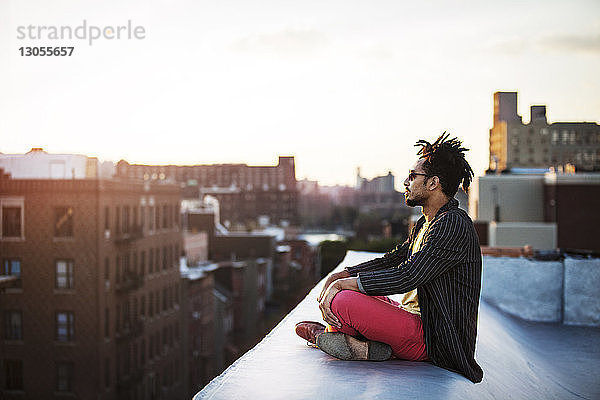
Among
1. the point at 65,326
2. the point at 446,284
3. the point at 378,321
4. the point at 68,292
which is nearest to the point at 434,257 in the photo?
the point at 446,284

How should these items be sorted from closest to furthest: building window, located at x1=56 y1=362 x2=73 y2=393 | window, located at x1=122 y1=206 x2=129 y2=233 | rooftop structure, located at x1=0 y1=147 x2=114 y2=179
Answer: building window, located at x1=56 y1=362 x2=73 y2=393
rooftop structure, located at x1=0 y1=147 x2=114 y2=179
window, located at x1=122 y1=206 x2=129 y2=233

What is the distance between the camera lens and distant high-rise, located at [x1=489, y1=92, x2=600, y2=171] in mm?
56931

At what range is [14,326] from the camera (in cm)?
2023

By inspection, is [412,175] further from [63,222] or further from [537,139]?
[537,139]

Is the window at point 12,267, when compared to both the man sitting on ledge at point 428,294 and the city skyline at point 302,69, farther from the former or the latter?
the man sitting on ledge at point 428,294

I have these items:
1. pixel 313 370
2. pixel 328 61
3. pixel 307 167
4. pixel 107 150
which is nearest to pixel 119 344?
pixel 107 150

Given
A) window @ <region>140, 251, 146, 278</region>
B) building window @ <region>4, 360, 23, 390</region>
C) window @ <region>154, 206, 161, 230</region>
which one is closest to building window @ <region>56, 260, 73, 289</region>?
building window @ <region>4, 360, 23, 390</region>

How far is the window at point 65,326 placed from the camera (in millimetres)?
19844

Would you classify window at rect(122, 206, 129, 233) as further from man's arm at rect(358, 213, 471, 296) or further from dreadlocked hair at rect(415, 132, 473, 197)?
man's arm at rect(358, 213, 471, 296)

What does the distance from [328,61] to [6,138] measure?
11687 mm

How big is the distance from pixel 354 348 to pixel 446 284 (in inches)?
19.9

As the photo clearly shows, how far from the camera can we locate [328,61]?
2570 centimetres

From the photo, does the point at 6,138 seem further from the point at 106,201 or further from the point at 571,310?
the point at 571,310

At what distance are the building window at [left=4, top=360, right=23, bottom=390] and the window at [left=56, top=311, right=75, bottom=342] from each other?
131 cm
